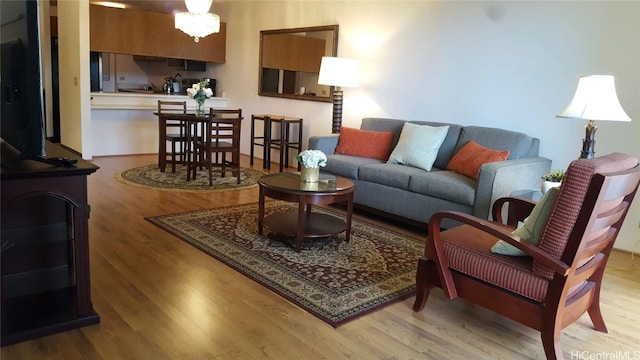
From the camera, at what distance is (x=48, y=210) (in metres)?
2.27

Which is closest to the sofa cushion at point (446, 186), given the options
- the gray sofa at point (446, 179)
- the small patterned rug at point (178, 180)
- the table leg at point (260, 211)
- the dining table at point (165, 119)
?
the gray sofa at point (446, 179)

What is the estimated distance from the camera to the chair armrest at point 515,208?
293 centimetres

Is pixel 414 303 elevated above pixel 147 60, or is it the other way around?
pixel 147 60

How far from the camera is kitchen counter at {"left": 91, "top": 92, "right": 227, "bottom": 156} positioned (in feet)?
22.6

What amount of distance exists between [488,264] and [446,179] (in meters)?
1.67

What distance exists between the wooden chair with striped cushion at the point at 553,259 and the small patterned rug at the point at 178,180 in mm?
3244

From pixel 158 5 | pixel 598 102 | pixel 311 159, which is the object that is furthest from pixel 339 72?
pixel 158 5

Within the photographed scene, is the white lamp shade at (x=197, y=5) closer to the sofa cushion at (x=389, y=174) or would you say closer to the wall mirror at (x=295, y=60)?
the wall mirror at (x=295, y=60)

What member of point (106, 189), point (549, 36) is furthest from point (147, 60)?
point (549, 36)

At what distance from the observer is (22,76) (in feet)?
6.40

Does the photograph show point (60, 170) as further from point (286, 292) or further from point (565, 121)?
point (565, 121)

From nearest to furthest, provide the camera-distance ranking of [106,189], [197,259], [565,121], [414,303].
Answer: [414,303] → [197,259] → [565,121] → [106,189]

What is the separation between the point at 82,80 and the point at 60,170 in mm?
4847

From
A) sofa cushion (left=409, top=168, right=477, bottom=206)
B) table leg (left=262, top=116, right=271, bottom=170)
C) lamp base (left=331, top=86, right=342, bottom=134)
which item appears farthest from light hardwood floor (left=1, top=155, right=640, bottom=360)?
table leg (left=262, top=116, right=271, bottom=170)
